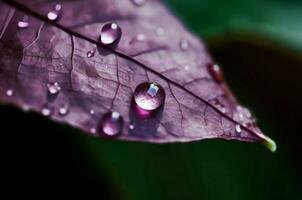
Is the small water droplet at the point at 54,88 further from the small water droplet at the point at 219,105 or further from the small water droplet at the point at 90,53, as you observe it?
the small water droplet at the point at 219,105

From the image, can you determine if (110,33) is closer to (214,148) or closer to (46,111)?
(46,111)

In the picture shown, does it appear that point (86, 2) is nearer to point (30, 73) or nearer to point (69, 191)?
point (30, 73)

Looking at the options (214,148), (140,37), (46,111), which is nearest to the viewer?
(46,111)

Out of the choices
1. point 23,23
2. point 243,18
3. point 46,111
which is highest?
point 243,18

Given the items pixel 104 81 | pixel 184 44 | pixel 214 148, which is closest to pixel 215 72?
pixel 184 44

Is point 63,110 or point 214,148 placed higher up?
point 214,148

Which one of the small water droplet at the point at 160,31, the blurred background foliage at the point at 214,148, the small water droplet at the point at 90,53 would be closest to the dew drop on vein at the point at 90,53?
the small water droplet at the point at 90,53

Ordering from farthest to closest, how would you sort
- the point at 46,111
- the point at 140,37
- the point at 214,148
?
the point at 214,148, the point at 140,37, the point at 46,111
